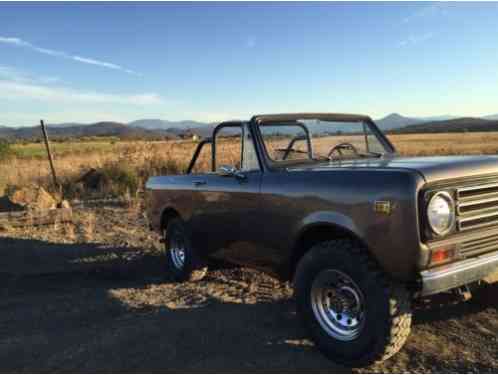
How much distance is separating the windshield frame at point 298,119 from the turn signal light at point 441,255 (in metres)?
1.64

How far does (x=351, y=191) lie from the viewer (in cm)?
300

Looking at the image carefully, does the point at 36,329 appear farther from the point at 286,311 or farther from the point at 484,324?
the point at 484,324

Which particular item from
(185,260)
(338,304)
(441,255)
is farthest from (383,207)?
(185,260)

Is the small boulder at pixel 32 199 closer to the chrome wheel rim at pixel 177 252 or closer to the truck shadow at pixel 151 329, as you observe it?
the truck shadow at pixel 151 329

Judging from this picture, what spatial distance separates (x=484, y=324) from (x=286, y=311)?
1.76m

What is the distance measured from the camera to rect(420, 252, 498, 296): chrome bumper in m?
2.72

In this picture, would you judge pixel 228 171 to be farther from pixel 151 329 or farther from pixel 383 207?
pixel 383 207

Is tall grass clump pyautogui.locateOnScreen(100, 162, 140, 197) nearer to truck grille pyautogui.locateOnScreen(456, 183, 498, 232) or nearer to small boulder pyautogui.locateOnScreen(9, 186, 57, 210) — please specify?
small boulder pyautogui.locateOnScreen(9, 186, 57, 210)

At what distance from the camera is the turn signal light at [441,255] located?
2.76 meters

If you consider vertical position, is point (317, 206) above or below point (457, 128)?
below

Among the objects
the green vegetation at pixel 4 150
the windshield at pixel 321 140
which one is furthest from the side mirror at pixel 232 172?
the green vegetation at pixel 4 150

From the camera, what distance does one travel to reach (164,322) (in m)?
4.11

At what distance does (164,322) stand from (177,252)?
1.59 m

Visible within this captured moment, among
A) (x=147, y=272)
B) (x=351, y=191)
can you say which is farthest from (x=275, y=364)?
(x=147, y=272)
